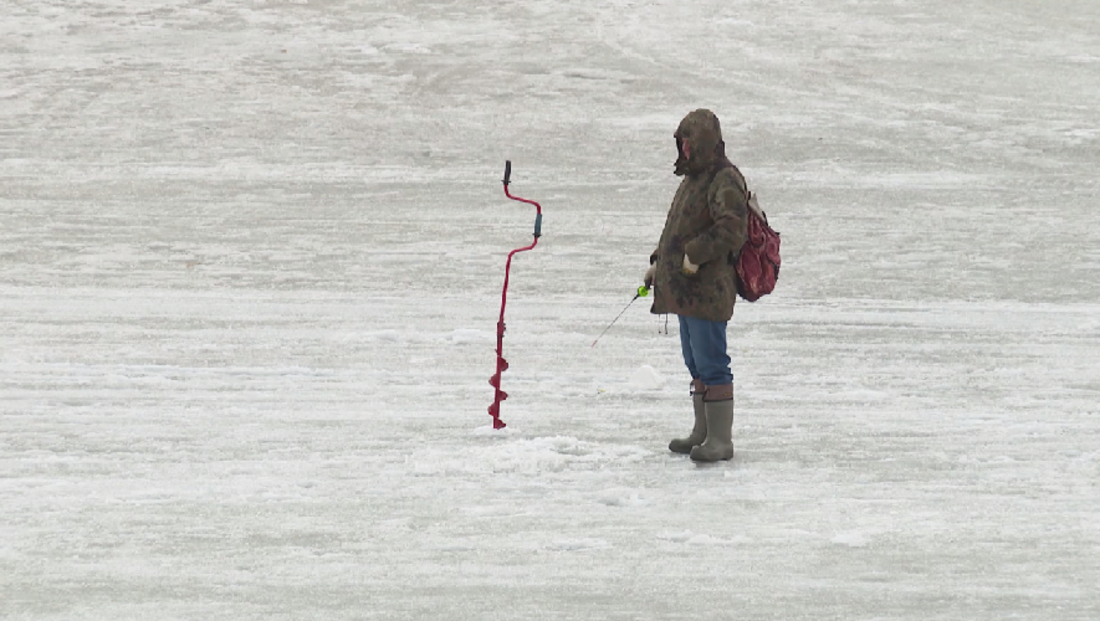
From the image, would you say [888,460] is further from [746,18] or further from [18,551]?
[746,18]

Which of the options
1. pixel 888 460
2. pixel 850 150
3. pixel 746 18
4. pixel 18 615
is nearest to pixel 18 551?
pixel 18 615

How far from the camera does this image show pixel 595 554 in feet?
18.9

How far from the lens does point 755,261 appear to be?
21.4ft

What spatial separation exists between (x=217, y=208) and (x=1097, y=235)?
764cm

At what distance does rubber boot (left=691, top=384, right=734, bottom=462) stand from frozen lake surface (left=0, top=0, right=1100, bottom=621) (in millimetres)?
99

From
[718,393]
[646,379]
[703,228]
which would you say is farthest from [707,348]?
[646,379]

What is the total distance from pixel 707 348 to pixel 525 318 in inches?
133

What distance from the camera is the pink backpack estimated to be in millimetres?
6520

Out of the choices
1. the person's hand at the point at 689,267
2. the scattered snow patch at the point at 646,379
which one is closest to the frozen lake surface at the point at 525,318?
the scattered snow patch at the point at 646,379

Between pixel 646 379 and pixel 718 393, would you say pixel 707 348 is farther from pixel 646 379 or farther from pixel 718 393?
pixel 646 379

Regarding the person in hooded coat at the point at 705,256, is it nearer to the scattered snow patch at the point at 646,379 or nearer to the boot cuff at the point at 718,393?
the boot cuff at the point at 718,393

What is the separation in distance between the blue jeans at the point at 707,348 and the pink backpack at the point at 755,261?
→ 209mm

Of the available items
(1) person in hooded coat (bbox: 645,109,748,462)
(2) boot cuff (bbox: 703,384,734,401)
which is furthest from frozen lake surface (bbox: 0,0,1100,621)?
(1) person in hooded coat (bbox: 645,109,748,462)

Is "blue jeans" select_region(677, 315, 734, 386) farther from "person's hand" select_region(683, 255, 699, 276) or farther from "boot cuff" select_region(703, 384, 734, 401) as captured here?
"person's hand" select_region(683, 255, 699, 276)
